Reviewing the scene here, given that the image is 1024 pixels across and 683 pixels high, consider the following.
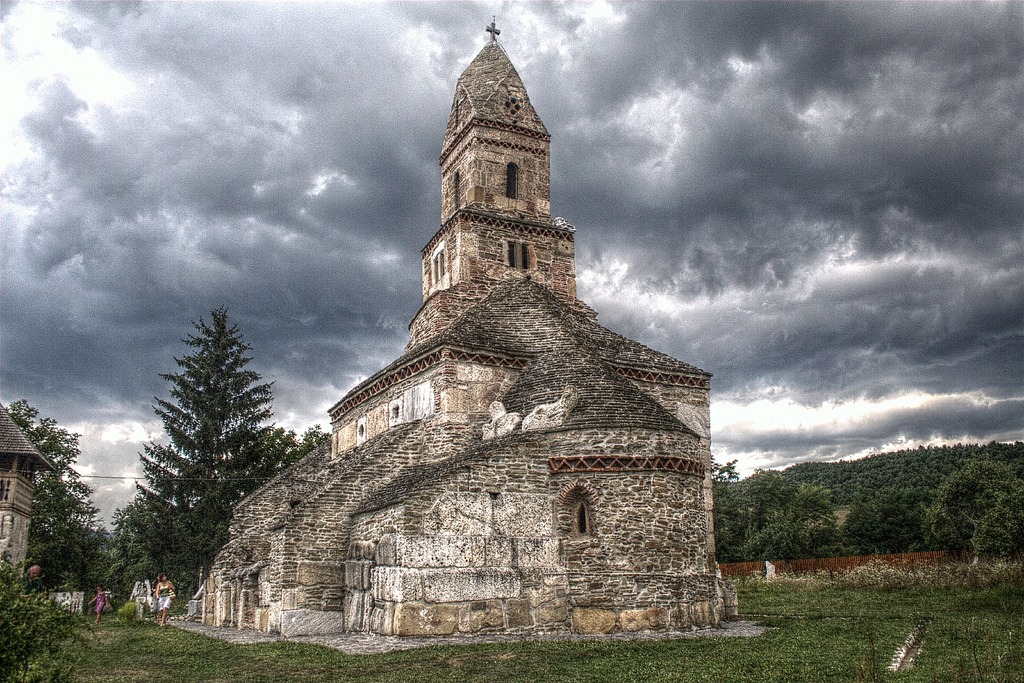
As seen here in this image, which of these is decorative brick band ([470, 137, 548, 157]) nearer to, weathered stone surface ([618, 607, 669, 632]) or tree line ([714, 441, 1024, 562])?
weathered stone surface ([618, 607, 669, 632])

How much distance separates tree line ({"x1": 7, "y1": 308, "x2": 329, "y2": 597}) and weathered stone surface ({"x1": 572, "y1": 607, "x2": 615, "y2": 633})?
2190 centimetres

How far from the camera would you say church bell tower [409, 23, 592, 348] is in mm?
23203

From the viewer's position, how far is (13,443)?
2873cm

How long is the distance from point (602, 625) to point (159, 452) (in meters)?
26.1

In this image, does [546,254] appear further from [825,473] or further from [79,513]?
[825,473]

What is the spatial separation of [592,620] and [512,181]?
51.4 ft

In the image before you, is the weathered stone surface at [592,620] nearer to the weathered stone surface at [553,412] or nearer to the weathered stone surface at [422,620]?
the weathered stone surface at [422,620]

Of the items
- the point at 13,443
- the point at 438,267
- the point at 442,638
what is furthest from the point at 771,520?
the point at 13,443

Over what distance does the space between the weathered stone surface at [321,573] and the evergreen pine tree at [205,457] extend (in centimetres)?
1843

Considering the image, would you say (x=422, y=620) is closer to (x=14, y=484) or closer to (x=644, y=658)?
(x=644, y=658)

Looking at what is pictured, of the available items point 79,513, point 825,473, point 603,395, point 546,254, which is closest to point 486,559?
point 603,395

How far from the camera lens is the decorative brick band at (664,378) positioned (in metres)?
19.7

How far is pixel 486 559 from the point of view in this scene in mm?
13430

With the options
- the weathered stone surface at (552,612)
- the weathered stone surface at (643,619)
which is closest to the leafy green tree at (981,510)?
the weathered stone surface at (643,619)
